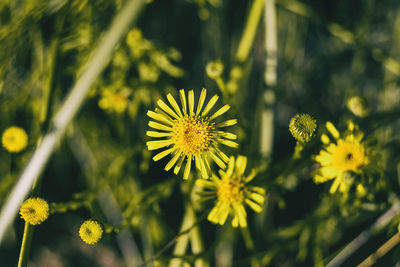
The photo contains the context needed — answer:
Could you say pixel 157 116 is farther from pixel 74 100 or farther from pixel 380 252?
pixel 380 252

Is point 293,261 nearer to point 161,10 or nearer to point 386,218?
point 386,218

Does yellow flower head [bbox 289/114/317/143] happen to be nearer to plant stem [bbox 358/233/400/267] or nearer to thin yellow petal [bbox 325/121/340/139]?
thin yellow petal [bbox 325/121/340/139]

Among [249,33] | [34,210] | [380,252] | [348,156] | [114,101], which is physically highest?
[114,101]

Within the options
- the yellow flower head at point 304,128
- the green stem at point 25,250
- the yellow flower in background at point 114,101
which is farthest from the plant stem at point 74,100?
the yellow flower in background at point 114,101

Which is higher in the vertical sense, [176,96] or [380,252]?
[176,96]

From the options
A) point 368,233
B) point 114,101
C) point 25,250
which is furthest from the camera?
point 114,101

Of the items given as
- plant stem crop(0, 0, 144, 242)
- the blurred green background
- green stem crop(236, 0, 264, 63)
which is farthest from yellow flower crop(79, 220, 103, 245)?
green stem crop(236, 0, 264, 63)

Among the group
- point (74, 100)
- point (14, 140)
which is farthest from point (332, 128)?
point (14, 140)
